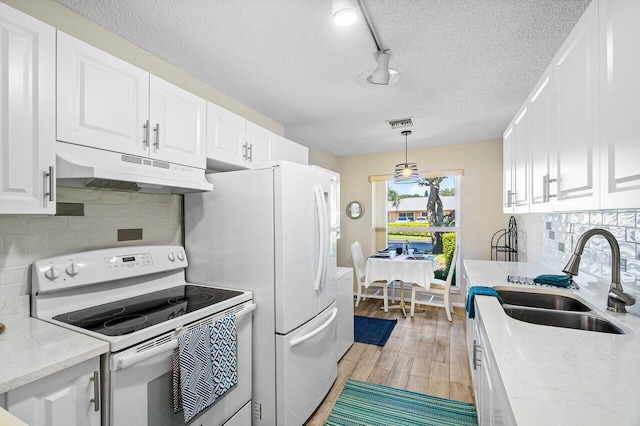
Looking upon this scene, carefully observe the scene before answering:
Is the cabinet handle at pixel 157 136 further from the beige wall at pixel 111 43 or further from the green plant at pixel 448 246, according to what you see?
the green plant at pixel 448 246

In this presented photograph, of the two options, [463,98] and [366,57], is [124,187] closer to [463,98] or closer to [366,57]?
[366,57]

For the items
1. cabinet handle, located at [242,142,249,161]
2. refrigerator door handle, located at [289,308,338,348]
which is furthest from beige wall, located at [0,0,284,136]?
refrigerator door handle, located at [289,308,338,348]

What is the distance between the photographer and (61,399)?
1.02 m

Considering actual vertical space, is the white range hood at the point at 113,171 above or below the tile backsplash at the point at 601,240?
above

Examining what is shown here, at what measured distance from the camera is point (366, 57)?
2.05 m

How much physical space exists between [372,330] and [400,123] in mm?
2468

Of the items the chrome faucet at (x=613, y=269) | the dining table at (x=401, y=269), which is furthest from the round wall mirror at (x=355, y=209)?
the chrome faucet at (x=613, y=269)

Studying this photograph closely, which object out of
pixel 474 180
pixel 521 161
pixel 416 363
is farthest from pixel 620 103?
pixel 474 180

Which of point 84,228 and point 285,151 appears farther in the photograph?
point 285,151

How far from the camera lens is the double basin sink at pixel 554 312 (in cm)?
138

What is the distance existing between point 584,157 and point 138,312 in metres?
2.07

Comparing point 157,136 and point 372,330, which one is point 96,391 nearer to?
point 157,136

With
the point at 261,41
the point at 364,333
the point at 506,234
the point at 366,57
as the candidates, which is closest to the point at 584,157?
the point at 366,57

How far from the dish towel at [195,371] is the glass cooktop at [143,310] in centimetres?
14
